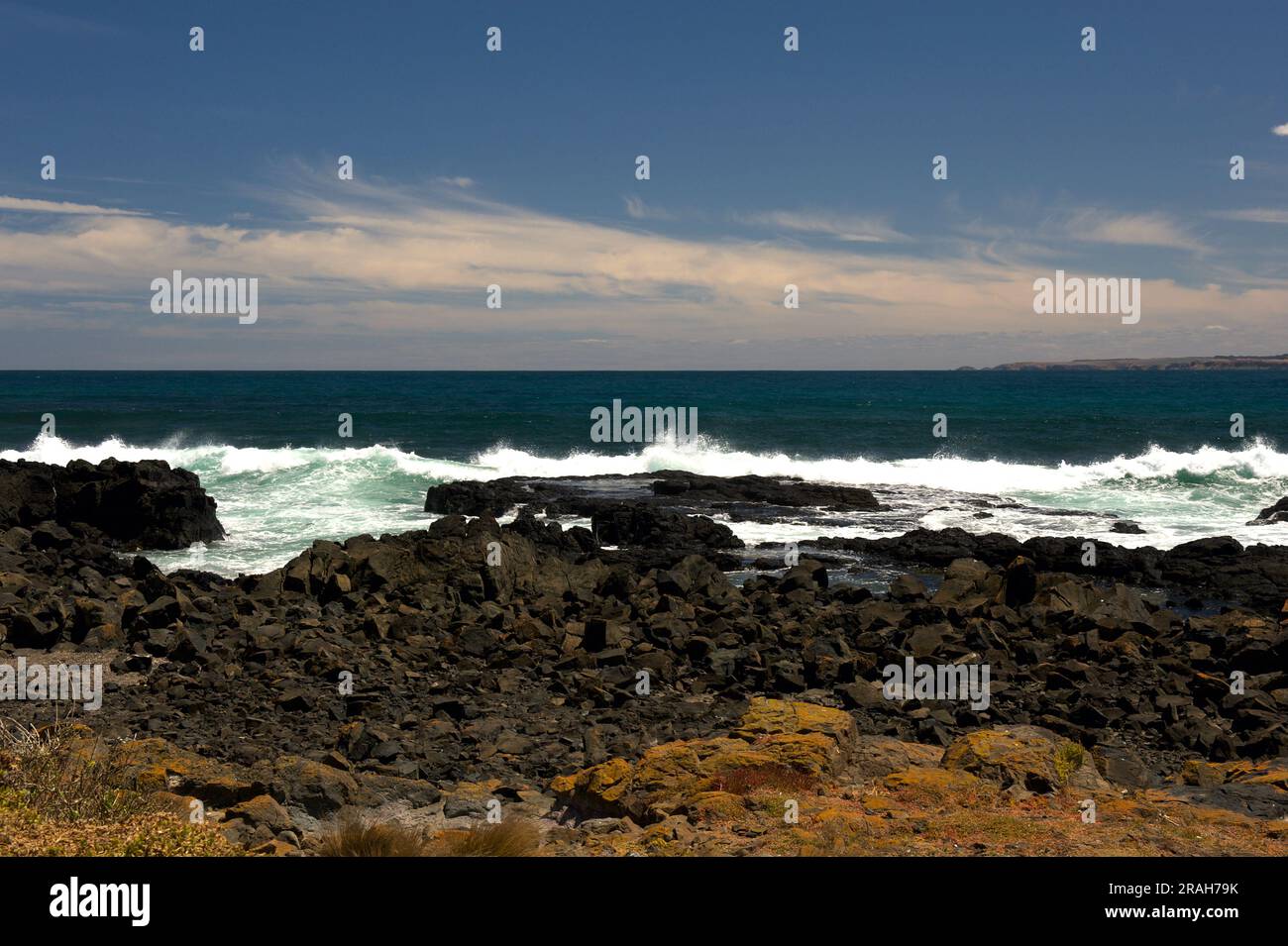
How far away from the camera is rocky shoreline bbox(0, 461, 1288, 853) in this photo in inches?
327

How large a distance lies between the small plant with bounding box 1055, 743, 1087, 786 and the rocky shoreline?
0.04 m

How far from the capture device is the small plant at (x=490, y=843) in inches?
253

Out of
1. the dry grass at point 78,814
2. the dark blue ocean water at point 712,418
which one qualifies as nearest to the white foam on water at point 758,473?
the dark blue ocean water at point 712,418

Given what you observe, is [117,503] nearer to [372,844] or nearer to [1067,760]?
[372,844]

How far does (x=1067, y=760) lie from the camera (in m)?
8.66

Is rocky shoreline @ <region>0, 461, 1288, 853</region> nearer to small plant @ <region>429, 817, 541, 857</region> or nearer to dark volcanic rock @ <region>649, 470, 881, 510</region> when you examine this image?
small plant @ <region>429, 817, 541, 857</region>

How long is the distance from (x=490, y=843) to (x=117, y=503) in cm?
2055

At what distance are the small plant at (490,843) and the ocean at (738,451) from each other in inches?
607

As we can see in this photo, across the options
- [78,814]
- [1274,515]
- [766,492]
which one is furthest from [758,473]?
[78,814]

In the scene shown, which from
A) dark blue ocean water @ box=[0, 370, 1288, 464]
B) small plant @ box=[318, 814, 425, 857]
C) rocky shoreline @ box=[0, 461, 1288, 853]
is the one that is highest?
dark blue ocean water @ box=[0, 370, 1288, 464]

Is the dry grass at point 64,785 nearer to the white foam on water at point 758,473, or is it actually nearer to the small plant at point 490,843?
the small plant at point 490,843

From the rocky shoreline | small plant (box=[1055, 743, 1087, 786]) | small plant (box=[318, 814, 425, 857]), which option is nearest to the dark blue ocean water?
the rocky shoreline

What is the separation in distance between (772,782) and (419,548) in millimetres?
10520
